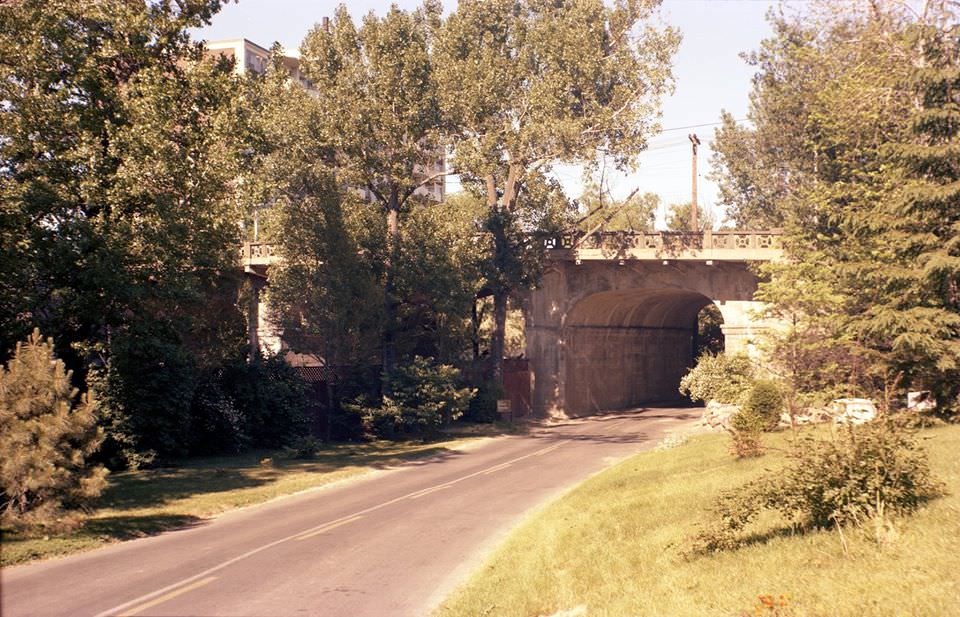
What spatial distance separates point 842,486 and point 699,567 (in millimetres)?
2181

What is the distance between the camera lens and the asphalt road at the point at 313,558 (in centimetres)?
1130

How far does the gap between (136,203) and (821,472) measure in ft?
63.6

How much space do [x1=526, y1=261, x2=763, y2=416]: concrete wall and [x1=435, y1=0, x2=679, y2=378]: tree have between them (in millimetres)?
5668

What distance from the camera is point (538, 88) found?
126 ft

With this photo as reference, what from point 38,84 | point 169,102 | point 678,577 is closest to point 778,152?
point 169,102

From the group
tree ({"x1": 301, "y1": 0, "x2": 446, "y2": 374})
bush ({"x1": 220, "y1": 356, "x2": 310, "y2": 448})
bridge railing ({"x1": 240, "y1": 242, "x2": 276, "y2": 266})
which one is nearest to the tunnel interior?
tree ({"x1": 301, "y1": 0, "x2": 446, "y2": 374})

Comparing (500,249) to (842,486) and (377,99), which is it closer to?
(377,99)

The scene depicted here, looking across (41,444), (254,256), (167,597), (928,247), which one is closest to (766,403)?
(928,247)

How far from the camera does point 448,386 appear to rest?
35562 millimetres

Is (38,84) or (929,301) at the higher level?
(38,84)

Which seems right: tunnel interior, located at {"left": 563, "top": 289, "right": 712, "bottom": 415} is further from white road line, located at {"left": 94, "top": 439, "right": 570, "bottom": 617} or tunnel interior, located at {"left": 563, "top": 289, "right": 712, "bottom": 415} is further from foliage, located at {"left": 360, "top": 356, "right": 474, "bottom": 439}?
white road line, located at {"left": 94, "top": 439, "right": 570, "bottom": 617}

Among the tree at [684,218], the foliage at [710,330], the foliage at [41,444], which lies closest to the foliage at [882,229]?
the foliage at [41,444]

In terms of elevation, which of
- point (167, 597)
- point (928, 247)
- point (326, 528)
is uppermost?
point (928, 247)

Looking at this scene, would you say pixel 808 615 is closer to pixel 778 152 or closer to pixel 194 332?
pixel 194 332
